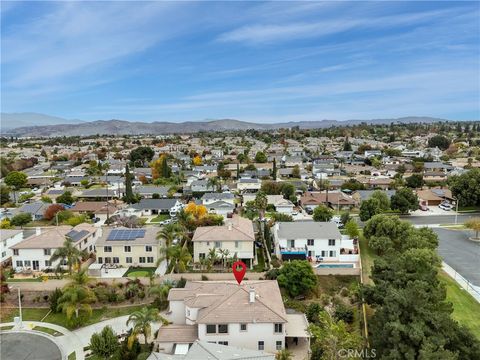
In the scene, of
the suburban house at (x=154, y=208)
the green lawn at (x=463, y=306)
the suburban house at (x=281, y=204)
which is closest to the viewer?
the green lawn at (x=463, y=306)

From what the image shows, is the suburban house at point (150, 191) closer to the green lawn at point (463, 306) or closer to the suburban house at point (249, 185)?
the suburban house at point (249, 185)

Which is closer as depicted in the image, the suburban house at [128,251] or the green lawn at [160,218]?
the suburban house at [128,251]

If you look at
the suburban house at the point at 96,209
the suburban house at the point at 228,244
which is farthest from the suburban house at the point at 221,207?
the suburban house at the point at 228,244

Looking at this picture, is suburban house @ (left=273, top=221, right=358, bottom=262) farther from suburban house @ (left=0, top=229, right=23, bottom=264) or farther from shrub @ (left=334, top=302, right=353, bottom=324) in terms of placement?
suburban house @ (left=0, top=229, right=23, bottom=264)

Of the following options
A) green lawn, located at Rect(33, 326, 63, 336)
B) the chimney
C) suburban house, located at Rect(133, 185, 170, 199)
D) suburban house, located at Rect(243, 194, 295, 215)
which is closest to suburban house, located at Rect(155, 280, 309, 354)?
the chimney

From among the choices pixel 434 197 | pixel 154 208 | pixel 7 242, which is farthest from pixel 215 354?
pixel 434 197

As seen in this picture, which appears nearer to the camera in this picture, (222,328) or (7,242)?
(222,328)

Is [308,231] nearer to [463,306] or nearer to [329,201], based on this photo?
[463,306]
